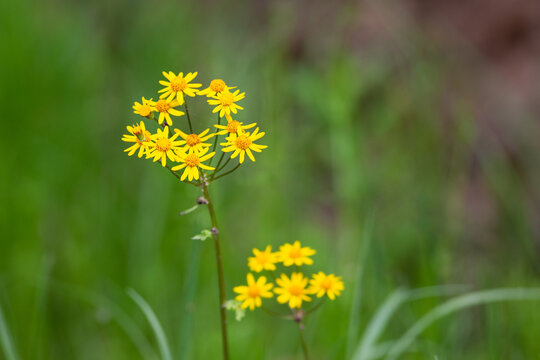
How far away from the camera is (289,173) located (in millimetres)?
2436

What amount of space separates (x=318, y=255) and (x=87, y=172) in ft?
3.48

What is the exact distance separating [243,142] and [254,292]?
0.21m

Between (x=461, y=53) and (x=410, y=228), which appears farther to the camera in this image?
(x=461, y=53)

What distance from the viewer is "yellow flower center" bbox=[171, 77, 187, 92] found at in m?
0.85

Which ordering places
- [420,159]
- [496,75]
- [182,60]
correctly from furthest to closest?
[182,60] < [496,75] < [420,159]

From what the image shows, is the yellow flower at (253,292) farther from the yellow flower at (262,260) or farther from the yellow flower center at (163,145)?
the yellow flower center at (163,145)

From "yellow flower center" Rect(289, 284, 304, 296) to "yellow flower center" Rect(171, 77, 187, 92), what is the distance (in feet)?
1.06

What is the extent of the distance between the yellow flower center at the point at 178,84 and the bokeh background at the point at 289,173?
1.44 feet

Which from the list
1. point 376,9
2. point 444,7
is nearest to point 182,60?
point 376,9

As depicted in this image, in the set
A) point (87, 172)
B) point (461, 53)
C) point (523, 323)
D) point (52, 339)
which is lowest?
point (523, 323)

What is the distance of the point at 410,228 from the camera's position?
106 inches

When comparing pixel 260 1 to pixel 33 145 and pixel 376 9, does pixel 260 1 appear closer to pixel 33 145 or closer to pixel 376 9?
pixel 376 9

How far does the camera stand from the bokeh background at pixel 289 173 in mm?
1993

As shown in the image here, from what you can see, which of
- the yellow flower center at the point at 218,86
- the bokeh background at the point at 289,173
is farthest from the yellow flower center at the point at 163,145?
the bokeh background at the point at 289,173
